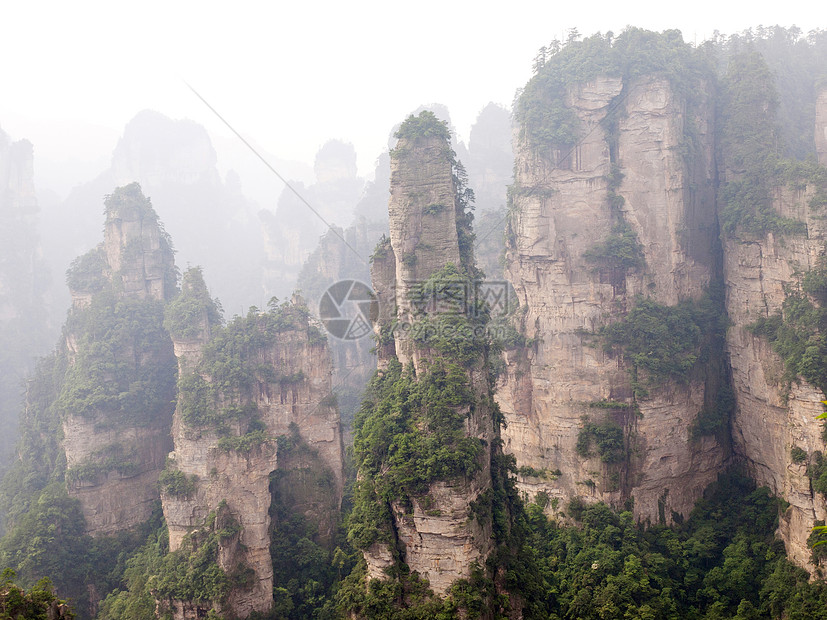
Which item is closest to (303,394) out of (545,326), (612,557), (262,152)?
(545,326)

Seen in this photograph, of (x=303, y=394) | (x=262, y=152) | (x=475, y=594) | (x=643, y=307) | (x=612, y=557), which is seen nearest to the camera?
(x=475, y=594)

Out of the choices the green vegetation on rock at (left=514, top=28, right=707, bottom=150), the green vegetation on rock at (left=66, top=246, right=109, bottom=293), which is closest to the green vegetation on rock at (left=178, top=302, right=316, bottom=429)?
the green vegetation on rock at (left=66, top=246, right=109, bottom=293)

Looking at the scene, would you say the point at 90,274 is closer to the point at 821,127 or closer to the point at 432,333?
the point at 432,333

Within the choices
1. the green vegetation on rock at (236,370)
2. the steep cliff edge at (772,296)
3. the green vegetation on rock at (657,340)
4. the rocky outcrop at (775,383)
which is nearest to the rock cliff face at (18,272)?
the green vegetation on rock at (236,370)

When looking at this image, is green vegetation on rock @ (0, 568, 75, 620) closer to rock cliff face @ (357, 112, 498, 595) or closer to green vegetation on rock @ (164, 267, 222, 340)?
rock cliff face @ (357, 112, 498, 595)

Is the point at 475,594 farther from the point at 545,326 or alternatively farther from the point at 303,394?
the point at 545,326

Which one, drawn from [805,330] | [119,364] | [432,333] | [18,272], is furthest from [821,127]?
[18,272]
